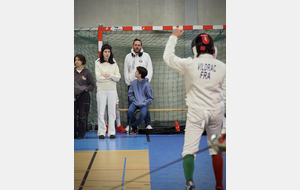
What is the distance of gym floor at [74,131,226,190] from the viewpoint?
2307mm

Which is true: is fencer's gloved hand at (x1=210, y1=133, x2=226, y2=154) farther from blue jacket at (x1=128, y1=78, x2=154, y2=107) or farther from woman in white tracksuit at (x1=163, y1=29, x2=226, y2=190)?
blue jacket at (x1=128, y1=78, x2=154, y2=107)

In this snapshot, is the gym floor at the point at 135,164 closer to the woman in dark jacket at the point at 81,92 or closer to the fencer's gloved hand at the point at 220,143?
the woman in dark jacket at the point at 81,92

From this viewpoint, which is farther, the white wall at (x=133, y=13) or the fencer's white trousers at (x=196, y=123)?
the white wall at (x=133, y=13)

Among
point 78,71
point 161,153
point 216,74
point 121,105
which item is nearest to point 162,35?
point 121,105

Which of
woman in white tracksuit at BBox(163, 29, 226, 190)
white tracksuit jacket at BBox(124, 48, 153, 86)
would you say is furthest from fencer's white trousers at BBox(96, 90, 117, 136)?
woman in white tracksuit at BBox(163, 29, 226, 190)

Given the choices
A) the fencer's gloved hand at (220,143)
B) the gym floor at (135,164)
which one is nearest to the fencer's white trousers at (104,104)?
the gym floor at (135,164)

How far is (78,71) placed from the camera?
4043 millimetres

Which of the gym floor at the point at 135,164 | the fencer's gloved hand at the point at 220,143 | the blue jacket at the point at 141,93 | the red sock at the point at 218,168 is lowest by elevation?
the gym floor at the point at 135,164

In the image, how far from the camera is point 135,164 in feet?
9.41

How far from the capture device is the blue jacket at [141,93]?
448 cm

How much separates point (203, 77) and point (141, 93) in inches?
105
